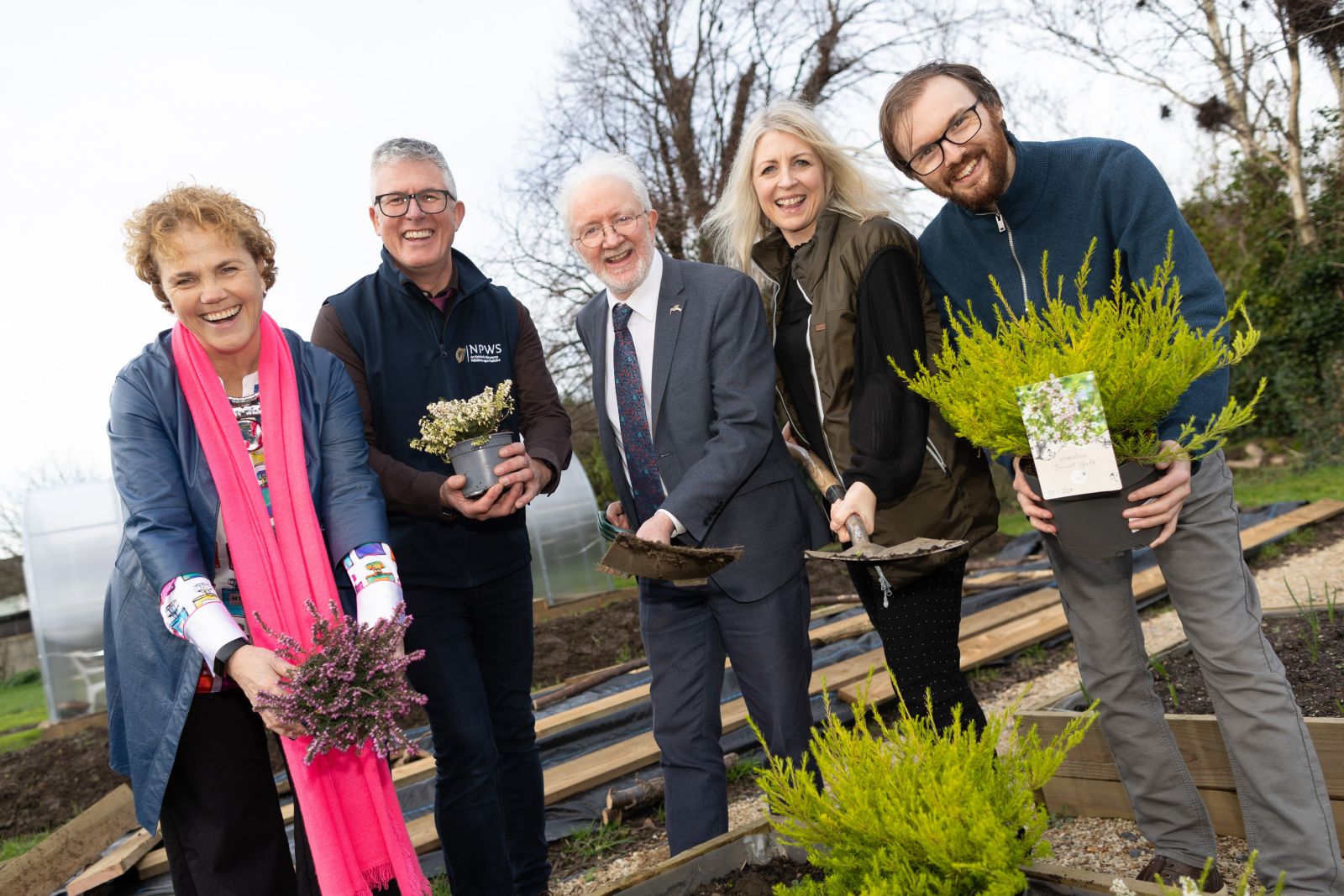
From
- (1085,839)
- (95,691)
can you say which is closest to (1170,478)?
(1085,839)

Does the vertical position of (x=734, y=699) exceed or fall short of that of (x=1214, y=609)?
it falls short

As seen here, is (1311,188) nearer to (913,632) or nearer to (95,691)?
→ (913,632)

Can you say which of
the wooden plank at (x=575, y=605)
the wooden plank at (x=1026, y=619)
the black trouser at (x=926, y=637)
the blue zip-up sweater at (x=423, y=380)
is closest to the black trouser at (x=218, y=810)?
the blue zip-up sweater at (x=423, y=380)

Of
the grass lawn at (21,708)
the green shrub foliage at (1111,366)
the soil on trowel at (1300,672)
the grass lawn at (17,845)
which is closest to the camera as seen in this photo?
the green shrub foliage at (1111,366)

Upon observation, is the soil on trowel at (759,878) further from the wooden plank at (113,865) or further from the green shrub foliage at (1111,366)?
the wooden plank at (113,865)

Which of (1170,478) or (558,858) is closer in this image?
(1170,478)

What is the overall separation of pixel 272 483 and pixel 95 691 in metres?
6.76

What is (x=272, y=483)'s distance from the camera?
2.15 metres

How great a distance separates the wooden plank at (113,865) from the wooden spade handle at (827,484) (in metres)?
2.79

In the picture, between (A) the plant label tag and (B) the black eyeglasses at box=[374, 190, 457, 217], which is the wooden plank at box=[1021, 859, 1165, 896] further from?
(B) the black eyeglasses at box=[374, 190, 457, 217]

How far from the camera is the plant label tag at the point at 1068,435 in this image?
175 centimetres

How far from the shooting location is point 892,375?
226 cm

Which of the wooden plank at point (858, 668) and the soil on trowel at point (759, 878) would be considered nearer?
the soil on trowel at point (759, 878)

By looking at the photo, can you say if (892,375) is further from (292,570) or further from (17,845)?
(17,845)
